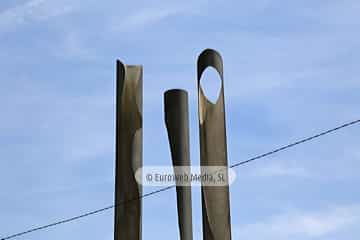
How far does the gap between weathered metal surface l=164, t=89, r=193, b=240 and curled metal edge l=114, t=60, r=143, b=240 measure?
0.35 meters

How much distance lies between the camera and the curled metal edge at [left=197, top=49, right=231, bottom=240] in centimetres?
858

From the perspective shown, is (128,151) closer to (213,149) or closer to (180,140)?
(180,140)

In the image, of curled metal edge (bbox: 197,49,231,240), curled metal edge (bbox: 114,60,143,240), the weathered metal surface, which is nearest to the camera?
curled metal edge (bbox: 197,49,231,240)

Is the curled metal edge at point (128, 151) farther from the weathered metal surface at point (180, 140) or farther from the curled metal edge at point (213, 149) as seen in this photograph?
the curled metal edge at point (213, 149)

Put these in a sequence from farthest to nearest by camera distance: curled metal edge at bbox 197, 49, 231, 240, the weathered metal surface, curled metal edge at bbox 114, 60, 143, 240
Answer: the weathered metal surface
curled metal edge at bbox 114, 60, 143, 240
curled metal edge at bbox 197, 49, 231, 240

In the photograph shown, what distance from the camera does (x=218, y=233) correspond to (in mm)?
8523

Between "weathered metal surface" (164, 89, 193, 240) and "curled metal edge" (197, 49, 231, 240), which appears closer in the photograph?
"curled metal edge" (197, 49, 231, 240)

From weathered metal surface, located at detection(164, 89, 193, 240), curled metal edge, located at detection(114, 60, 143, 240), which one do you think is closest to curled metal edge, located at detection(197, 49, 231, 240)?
weathered metal surface, located at detection(164, 89, 193, 240)

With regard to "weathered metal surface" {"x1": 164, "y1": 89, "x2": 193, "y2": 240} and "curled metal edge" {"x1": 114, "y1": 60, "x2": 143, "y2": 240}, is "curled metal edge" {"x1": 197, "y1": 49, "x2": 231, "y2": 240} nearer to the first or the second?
"weathered metal surface" {"x1": 164, "y1": 89, "x2": 193, "y2": 240}

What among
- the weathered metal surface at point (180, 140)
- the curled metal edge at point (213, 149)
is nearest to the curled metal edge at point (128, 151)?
the weathered metal surface at point (180, 140)

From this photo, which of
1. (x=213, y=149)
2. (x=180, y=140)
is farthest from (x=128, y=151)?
(x=213, y=149)

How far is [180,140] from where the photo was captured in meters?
9.21

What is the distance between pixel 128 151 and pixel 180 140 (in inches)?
23.6

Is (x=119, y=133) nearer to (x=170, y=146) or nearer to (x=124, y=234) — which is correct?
(x=170, y=146)
